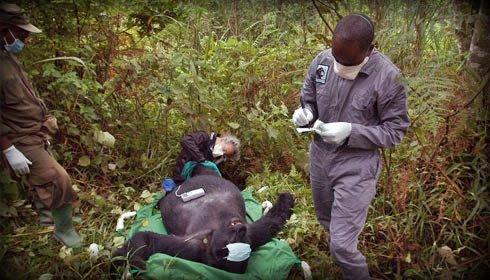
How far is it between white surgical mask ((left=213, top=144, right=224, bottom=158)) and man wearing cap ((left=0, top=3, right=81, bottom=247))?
1294mm

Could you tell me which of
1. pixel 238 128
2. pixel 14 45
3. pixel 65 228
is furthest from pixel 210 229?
pixel 14 45

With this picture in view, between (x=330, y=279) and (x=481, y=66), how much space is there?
2.03 m

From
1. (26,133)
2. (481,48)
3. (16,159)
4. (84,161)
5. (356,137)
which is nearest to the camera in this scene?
A: (356,137)

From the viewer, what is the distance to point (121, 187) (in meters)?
4.40

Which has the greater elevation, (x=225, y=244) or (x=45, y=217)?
(x=225, y=244)

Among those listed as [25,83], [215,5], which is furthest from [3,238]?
[215,5]

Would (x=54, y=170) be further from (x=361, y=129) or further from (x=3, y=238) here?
(x=361, y=129)

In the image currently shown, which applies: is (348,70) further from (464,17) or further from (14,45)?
(14,45)

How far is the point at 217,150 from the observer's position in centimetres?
431

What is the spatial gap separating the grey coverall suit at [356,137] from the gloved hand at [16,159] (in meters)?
2.04

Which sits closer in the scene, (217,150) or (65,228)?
(65,228)

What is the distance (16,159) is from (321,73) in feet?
7.11

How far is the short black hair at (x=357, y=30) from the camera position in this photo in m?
2.65

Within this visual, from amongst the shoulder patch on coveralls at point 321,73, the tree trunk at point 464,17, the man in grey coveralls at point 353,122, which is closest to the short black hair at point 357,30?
the man in grey coveralls at point 353,122
